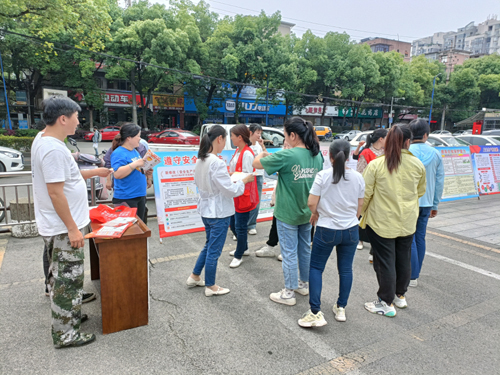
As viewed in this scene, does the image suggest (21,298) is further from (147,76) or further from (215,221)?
→ (147,76)

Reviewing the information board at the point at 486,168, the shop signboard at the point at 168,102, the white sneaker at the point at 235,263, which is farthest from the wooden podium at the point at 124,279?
the shop signboard at the point at 168,102

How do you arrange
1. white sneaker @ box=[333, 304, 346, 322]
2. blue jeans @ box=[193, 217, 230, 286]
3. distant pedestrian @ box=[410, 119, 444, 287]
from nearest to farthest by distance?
white sneaker @ box=[333, 304, 346, 322]
blue jeans @ box=[193, 217, 230, 286]
distant pedestrian @ box=[410, 119, 444, 287]

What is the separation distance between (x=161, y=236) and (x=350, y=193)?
3.12m

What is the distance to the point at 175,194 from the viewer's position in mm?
5066

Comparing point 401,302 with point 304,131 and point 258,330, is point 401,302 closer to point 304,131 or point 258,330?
point 258,330

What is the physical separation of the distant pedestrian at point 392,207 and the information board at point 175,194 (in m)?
2.84

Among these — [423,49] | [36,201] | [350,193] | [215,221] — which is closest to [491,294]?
[350,193]

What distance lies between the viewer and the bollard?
16.2ft

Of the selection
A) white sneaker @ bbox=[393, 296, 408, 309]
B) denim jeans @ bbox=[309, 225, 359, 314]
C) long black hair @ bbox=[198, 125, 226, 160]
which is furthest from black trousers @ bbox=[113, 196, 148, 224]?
white sneaker @ bbox=[393, 296, 408, 309]

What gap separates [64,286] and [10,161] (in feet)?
32.7

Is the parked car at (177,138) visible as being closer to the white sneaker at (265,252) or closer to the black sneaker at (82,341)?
the white sneaker at (265,252)

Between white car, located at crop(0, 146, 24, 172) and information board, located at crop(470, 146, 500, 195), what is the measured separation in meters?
13.1

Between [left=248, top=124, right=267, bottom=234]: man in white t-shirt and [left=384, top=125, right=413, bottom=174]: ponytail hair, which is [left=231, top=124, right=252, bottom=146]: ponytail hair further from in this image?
[left=384, top=125, right=413, bottom=174]: ponytail hair

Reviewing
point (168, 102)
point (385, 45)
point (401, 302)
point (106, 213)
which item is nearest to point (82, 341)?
point (106, 213)
